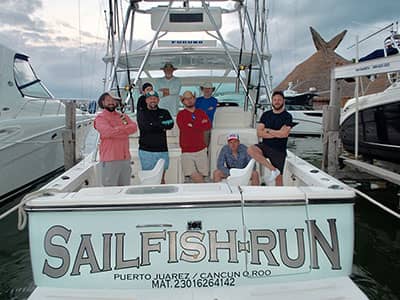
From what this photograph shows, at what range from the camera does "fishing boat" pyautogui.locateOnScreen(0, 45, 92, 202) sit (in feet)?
22.0

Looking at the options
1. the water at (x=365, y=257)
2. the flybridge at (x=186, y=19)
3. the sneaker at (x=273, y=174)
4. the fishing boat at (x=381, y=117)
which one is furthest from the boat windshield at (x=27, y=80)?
the fishing boat at (x=381, y=117)

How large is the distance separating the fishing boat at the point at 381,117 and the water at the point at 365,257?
3.31 feet

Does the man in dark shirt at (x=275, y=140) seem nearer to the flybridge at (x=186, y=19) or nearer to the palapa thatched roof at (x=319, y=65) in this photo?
the flybridge at (x=186, y=19)

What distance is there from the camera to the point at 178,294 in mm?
2648

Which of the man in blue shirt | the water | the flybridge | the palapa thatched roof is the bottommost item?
the water

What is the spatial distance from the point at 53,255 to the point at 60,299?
0.30 meters

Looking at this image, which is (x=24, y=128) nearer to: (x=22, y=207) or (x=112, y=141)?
(x=112, y=141)

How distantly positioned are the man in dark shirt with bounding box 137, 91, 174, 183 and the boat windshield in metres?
4.55

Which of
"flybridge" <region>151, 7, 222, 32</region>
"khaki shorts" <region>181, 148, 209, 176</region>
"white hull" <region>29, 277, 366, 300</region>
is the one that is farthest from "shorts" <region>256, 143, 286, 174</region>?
"flybridge" <region>151, 7, 222, 32</region>

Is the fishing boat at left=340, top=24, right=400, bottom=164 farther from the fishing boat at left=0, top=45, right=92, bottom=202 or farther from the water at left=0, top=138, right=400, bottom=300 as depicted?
the fishing boat at left=0, top=45, right=92, bottom=202

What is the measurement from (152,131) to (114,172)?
666 millimetres

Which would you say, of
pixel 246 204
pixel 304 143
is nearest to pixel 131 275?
pixel 246 204

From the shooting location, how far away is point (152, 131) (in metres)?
4.37

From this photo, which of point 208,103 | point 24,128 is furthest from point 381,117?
point 24,128
